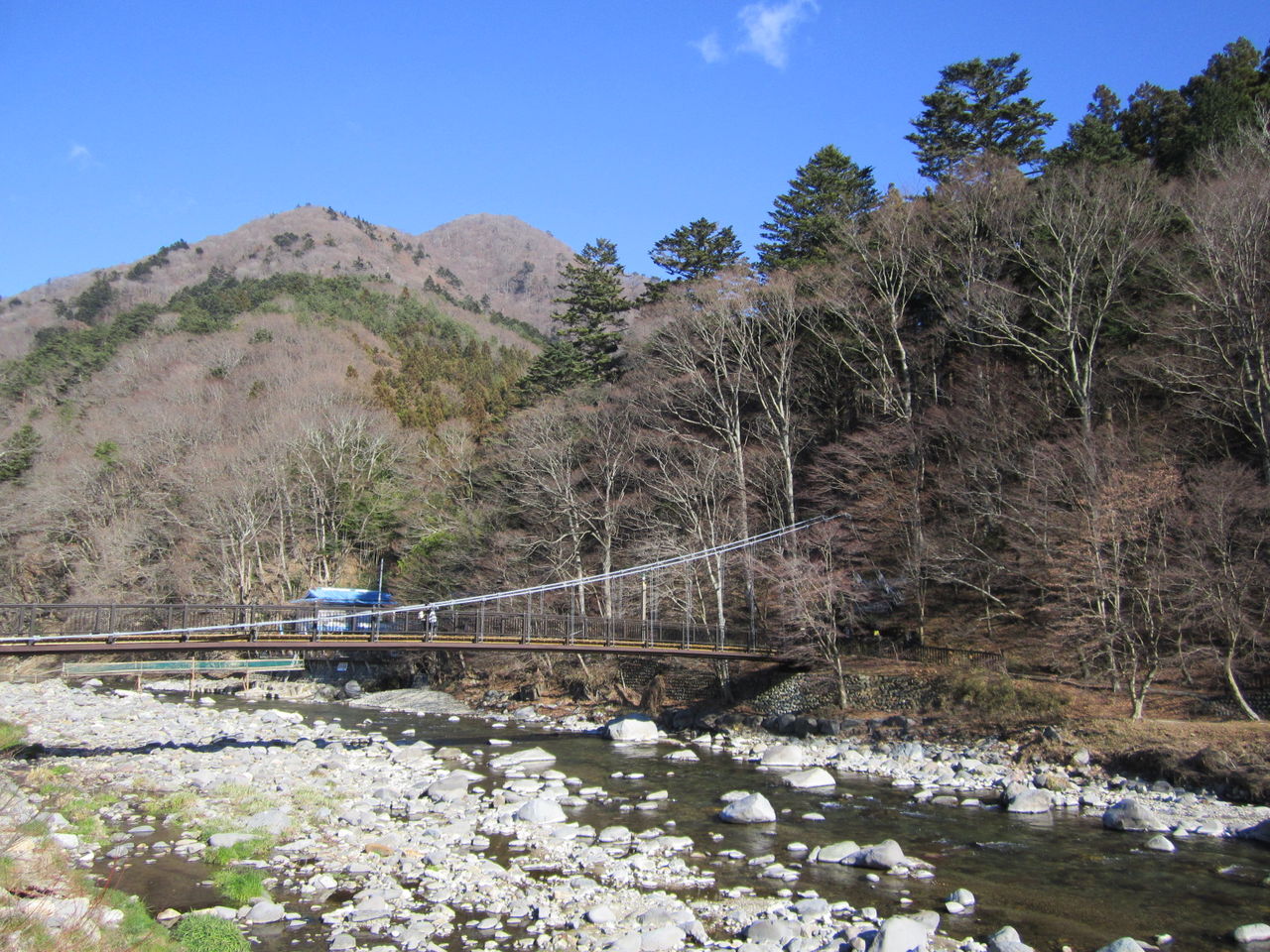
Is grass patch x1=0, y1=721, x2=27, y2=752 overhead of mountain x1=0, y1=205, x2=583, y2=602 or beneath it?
beneath

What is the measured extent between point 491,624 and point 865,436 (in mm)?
12492

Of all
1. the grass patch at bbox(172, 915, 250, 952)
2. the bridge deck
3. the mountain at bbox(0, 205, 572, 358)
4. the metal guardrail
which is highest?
the mountain at bbox(0, 205, 572, 358)

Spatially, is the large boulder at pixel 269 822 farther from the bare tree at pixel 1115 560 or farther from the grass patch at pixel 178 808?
the bare tree at pixel 1115 560

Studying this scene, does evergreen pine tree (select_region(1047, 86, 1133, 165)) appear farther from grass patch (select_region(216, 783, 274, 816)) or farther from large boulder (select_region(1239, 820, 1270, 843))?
grass patch (select_region(216, 783, 274, 816))

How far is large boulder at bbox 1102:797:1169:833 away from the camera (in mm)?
9992

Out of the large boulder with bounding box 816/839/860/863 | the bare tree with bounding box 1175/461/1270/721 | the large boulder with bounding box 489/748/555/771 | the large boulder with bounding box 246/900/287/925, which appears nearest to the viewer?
the large boulder with bounding box 246/900/287/925

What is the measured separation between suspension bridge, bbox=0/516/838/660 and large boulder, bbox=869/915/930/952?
10.1 metres

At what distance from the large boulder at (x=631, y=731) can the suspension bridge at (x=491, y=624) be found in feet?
4.85

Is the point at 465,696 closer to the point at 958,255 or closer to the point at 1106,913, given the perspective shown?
the point at 958,255

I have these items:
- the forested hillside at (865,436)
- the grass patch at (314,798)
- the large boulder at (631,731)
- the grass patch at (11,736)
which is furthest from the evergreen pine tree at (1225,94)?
the grass patch at (11,736)

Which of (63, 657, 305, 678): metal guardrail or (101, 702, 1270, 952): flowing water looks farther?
(63, 657, 305, 678): metal guardrail

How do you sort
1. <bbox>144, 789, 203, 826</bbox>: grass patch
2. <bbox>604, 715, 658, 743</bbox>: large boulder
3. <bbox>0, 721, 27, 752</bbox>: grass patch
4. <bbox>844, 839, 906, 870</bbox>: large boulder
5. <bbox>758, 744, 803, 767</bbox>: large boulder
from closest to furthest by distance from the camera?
<bbox>844, 839, 906, 870</bbox>: large boulder → <bbox>144, 789, 203, 826</bbox>: grass patch → <bbox>0, 721, 27, 752</bbox>: grass patch → <bbox>758, 744, 803, 767</bbox>: large boulder → <bbox>604, 715, 658, 743</bbox>: large boulder

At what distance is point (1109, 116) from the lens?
30516mm

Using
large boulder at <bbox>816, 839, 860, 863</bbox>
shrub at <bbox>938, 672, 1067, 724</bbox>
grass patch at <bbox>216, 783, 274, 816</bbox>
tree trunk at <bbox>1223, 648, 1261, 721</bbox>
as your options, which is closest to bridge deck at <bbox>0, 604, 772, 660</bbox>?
grass patch at <bbox>216, 783, 274, 816</bbox>
